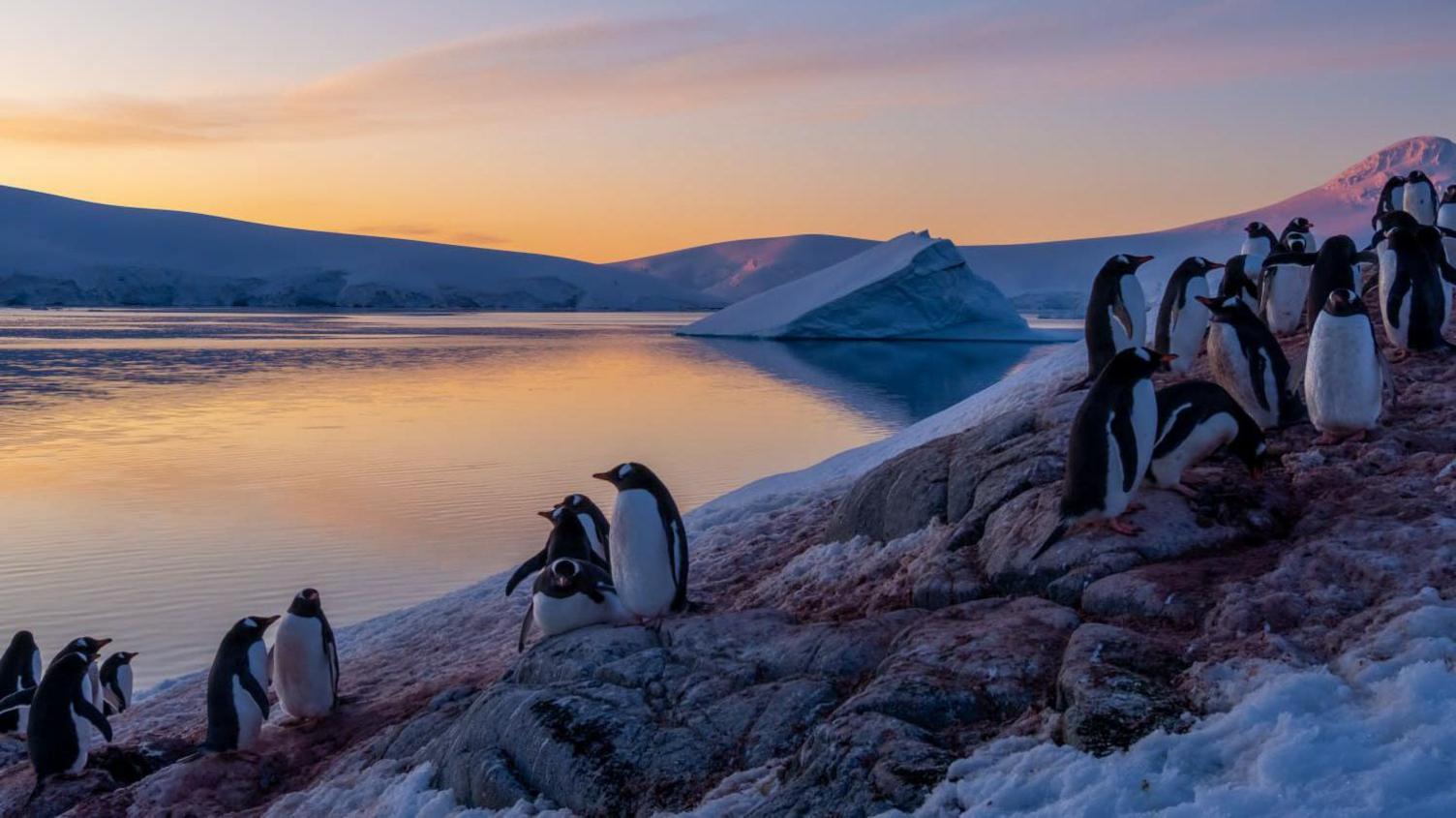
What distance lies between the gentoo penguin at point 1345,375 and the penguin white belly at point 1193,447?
32.2 inches

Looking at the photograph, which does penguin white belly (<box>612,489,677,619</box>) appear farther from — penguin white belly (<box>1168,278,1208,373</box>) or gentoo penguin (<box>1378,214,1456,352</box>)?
gentoo penguin (<box>1378,214,1456,352</box>)

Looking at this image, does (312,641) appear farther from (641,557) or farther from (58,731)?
(641,557)

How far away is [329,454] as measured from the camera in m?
18.4

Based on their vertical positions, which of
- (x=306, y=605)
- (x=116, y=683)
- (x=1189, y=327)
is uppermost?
(x=1189, y=327)

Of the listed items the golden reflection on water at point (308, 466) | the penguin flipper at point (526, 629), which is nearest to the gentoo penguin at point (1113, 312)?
the penguin flipper at point (526, 629)

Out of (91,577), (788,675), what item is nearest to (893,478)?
(788,675)

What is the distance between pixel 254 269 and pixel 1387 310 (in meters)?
104

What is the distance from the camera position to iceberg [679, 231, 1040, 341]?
1750 inches

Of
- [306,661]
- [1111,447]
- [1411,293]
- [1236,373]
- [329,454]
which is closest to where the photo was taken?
[1111,447]

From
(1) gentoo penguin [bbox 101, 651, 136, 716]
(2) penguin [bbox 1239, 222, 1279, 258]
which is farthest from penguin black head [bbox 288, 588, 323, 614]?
(2) penguin [bbox 1239, 222, 1279, 258]

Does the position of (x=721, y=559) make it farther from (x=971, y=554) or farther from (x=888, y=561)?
(x=971, y=554)

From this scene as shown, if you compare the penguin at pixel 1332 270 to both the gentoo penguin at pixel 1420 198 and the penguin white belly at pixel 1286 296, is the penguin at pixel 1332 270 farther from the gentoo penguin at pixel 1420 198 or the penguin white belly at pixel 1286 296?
the gentoo penguin at pixel 1420 198

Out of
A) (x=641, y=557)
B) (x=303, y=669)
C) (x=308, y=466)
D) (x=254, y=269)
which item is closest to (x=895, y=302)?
(x=308, y=466)

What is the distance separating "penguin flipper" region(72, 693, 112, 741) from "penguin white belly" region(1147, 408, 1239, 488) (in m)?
5.61
